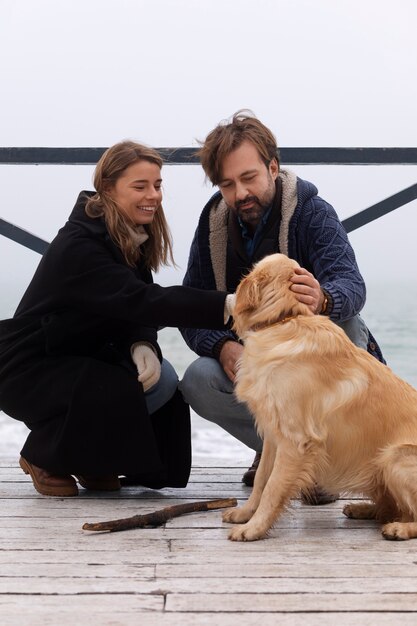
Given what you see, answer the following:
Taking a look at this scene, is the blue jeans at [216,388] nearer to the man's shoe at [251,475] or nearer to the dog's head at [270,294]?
the man's shoe at [251,475]

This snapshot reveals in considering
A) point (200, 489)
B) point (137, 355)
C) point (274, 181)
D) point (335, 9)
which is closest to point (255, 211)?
point (274, 181)

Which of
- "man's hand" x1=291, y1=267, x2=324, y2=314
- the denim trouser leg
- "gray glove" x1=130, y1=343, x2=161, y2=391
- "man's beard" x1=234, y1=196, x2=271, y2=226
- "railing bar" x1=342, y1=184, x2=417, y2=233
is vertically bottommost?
the denim trouser leg

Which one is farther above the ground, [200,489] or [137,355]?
[137,355]

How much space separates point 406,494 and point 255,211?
1095mm

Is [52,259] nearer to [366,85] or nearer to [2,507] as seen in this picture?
[2,507]

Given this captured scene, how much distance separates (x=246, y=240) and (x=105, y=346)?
636 mm

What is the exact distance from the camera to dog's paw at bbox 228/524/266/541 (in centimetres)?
192

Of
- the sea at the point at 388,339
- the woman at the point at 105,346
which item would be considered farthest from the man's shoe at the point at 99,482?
the sea at the point at 388,339

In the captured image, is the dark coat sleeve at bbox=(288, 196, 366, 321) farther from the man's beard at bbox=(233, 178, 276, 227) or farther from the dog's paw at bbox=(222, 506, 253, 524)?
the dog's paw at bbox=(222, 506, 253, 524)

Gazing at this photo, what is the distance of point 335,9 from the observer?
14.9m

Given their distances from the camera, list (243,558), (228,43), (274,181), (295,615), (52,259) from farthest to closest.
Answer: (228,43) < (274,181) < (52,259) < (243,558) < (295,615)

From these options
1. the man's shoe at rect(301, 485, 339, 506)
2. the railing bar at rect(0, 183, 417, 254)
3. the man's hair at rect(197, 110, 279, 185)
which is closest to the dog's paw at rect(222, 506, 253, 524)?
the man's shoe at rect(301, 485, 339, 506)

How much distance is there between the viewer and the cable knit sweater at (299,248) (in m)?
2.47

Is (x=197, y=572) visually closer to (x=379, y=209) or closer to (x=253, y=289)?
(x=253, y=289)
